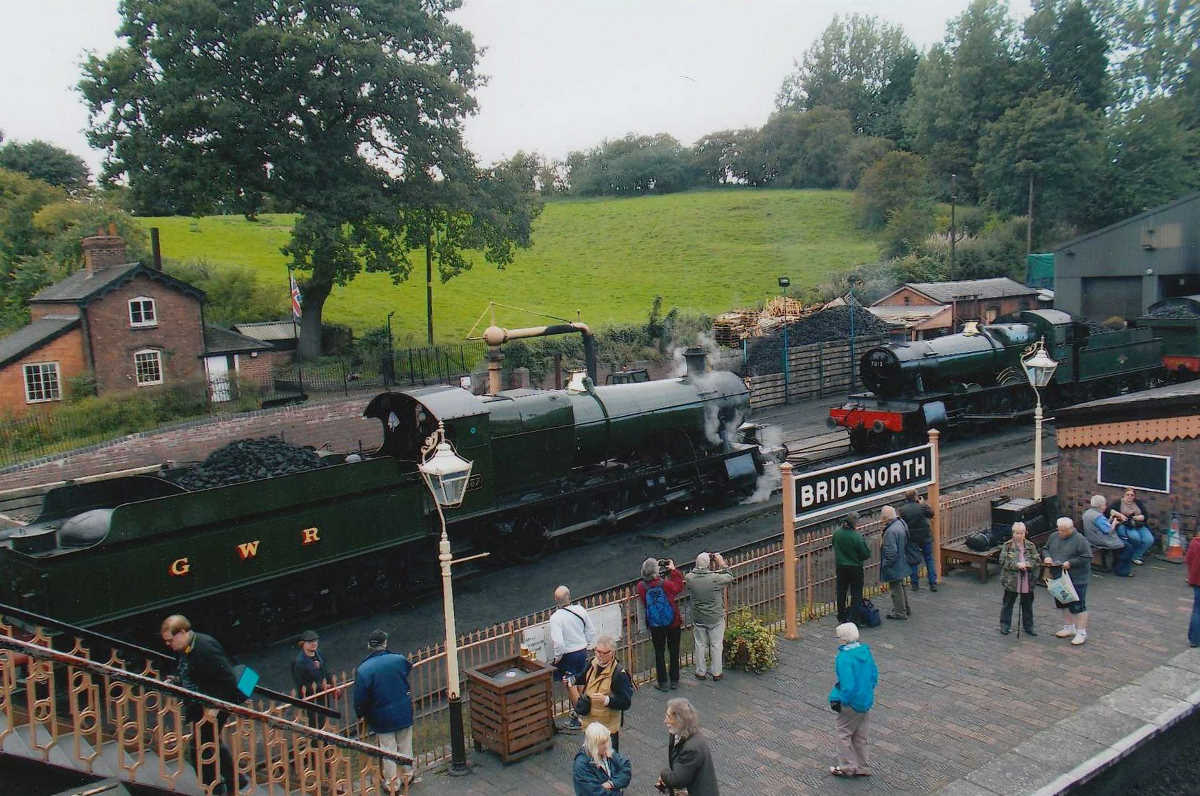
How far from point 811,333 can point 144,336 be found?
23.2 m

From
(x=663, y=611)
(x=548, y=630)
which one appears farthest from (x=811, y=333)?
(x=548, y=630)

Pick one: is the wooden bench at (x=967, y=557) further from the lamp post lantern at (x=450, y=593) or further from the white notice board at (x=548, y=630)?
the lamp post lantern at (x=450, y=593)

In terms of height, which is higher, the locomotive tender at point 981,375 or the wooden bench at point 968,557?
the locomotive tender at point 981,375

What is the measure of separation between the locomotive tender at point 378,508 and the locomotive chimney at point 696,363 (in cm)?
4

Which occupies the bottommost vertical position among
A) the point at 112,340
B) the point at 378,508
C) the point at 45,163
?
the point at 378,508

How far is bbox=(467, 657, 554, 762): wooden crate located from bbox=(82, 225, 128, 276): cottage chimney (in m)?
21.7

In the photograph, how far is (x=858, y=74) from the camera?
87.9 m

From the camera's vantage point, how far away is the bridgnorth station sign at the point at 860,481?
11.2 meters

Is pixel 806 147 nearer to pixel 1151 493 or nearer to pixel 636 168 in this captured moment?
pixel 636 168

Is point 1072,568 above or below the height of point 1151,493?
below

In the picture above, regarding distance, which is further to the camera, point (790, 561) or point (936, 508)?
point (936, 508)

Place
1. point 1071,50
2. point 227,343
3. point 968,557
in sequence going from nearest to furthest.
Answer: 1. point 968,557
2. point 227,343
3. point 1071,50

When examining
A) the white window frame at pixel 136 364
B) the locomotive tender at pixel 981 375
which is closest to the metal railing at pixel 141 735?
the locomotive tender at pixel 981 375

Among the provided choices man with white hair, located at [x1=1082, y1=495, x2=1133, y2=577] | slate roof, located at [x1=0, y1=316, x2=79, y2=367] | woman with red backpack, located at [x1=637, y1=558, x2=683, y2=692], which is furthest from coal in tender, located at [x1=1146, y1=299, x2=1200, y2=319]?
slate roof, located at [x1=0, y1=316, x2=79, y2=367]
